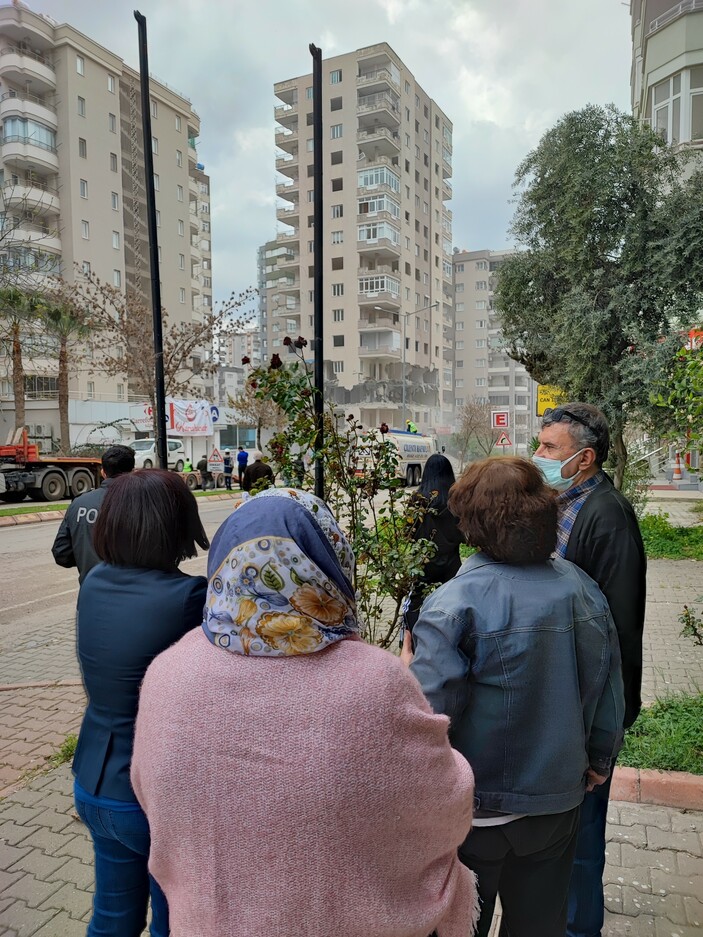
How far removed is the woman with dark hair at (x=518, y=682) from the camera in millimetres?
1716

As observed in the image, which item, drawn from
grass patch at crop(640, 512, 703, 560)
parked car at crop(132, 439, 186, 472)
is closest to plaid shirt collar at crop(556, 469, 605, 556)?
grass patch at crop(640, 512, 703, 560)

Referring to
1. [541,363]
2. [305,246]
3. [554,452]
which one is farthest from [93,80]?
[554,452]

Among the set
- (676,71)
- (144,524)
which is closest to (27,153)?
(676,71)

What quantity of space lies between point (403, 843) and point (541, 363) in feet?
43.5

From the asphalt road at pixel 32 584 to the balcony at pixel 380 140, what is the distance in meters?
53.1

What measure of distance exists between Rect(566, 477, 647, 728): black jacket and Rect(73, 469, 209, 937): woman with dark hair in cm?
139

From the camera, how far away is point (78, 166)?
42750mm

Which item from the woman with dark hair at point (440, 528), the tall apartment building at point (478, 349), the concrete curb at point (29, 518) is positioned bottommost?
the concrete curb at point (29, 518)

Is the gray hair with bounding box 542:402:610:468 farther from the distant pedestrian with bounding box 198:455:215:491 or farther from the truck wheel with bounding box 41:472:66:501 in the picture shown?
the distant pedestrian with bounding box 198:455:215:491

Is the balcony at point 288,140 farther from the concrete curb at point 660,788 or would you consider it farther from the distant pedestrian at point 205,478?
the concrete curb at point 660,788

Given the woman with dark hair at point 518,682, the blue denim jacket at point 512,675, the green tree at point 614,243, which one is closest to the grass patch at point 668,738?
the woman with dark hair at point 518,682

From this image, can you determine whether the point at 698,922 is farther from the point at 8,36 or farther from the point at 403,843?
the point at 8,36

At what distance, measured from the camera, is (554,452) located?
2.85 m

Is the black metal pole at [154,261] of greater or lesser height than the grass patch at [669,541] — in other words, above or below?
above
